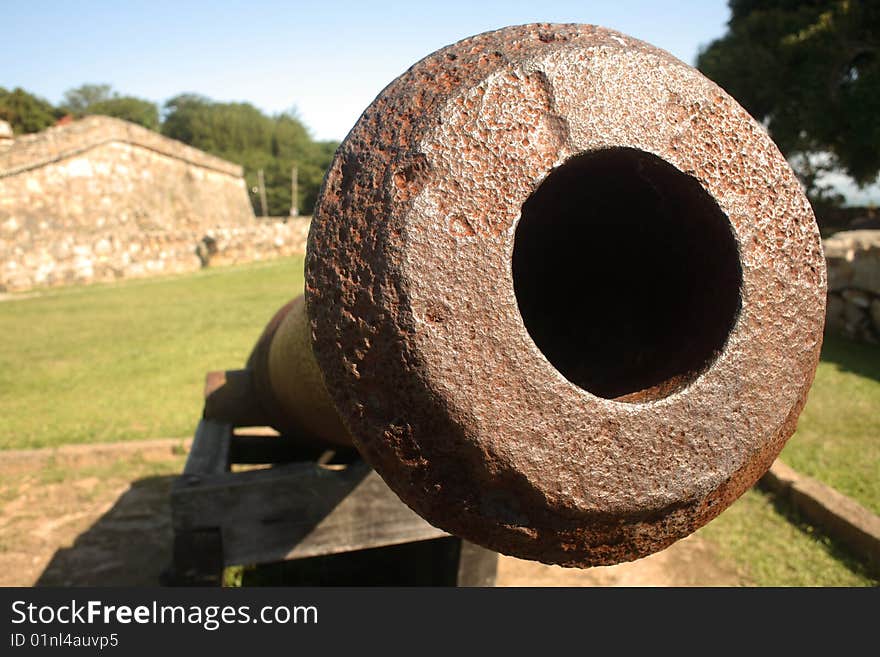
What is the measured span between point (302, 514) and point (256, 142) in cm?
6075

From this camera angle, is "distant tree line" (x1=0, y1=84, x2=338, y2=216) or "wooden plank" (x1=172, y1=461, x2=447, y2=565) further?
"distant tree line" (x1=0, y1=84, x2=338, y2=216)

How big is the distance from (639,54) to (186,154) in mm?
26743

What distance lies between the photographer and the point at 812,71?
14.5m

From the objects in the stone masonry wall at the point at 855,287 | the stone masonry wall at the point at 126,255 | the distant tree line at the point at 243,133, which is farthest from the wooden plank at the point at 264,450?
the distant tree line at the point at 243,133

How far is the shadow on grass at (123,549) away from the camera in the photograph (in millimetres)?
3605

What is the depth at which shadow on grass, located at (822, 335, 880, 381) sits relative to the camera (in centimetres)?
685

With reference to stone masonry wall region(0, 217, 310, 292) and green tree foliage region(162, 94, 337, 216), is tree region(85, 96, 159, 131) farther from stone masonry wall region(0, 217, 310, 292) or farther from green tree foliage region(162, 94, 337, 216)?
stone masonry wall region(0, 217, 310, 292)

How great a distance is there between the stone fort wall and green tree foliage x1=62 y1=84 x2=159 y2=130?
38287 mm

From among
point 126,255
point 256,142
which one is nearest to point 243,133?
point 256,142

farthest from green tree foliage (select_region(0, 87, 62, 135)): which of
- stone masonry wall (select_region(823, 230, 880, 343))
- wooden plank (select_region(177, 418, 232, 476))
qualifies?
wooden plank (select_region(177, 418, 232, 476))

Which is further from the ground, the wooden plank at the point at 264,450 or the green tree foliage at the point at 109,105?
the green tree foliage at the point at 109,105

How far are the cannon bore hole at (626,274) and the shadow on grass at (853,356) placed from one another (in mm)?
5898

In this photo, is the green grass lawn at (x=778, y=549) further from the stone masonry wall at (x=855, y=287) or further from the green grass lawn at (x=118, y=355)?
the stone masonry wall at (x=855, y=287)

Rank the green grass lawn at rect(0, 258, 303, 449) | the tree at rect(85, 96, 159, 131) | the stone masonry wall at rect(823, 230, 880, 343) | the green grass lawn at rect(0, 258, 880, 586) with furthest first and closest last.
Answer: the tree at rect(85, 96, 159, 131) → the stone masonry wall at rect(823, 230, 880, 343) → the green grass lawn at rect(0, 258, 303, 449) → the green grass lawn at rect(0, 258, 880, 586)
